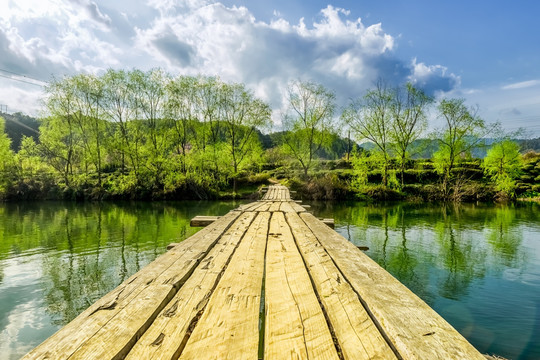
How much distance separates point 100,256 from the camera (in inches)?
385

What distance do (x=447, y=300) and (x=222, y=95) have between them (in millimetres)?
32990

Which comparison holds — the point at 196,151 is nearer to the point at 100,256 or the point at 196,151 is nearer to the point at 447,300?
the point at 100,256

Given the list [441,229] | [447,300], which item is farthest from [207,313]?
[441,229]

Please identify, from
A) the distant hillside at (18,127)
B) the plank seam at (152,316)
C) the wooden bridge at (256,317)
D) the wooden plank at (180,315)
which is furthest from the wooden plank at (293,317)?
the distant hillside at (18,127)

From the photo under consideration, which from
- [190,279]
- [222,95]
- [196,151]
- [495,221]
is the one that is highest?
[222,95]

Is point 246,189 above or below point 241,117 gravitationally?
below

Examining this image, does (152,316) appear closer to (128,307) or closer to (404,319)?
(128,307)

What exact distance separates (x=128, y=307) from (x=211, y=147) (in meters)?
33.5

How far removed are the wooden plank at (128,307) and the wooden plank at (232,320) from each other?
1.28 feet

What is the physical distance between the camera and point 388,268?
8375 mm

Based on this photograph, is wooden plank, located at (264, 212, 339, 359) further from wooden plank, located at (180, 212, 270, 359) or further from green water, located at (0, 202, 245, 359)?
green water, located at (0, 202, 245, 359)

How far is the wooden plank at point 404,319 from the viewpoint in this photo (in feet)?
5.51

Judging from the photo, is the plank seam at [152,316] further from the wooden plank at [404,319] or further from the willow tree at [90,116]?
the willow tree at [90,116]

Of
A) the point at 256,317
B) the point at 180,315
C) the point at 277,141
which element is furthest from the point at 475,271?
the point at 277,141
